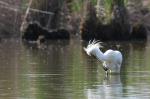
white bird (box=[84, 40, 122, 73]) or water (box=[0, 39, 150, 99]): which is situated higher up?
white bird (box=[84, 40, 122, 73])

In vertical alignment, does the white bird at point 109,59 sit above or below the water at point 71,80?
above

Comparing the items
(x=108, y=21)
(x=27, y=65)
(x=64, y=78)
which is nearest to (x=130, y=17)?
(x=108, y=21)

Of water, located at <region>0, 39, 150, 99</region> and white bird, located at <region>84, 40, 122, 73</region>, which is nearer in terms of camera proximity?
water, located at <region>0, 39, 150, 99</region>

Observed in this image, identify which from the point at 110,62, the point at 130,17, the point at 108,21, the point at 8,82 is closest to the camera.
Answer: the point at 8,82

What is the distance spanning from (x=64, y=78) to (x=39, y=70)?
2965 millimetres

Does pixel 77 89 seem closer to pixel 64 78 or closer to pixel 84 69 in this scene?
pixel 64 78

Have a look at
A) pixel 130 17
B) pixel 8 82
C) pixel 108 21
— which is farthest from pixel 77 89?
pixel 130 17

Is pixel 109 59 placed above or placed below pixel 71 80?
above

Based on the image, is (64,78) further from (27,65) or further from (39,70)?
(27,65)

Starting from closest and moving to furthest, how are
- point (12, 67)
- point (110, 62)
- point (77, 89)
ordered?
point (77, 89) < point (110, 62) < point (12, 67)

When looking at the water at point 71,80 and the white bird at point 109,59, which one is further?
the white bird at point 109,59

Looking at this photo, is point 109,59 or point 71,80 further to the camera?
point 109,59

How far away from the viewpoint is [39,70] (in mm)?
22719

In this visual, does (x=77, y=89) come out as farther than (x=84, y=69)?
No
